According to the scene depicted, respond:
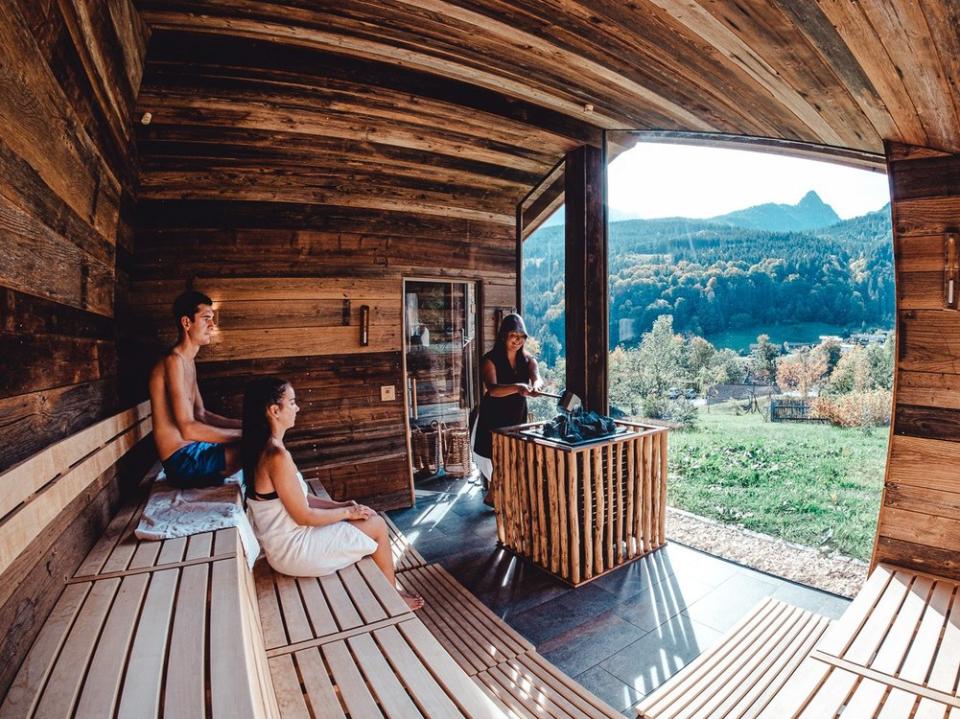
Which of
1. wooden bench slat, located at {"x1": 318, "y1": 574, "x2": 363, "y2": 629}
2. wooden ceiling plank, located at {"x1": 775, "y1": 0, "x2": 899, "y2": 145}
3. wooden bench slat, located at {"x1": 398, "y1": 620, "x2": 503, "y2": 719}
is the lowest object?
wooden bench slat, located at {"x1": 318, "y1": 574, "x2": 363, "y2": 629}

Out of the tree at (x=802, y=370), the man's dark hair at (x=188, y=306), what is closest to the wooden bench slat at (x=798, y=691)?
the man's dark hair at (x=188, y=306)

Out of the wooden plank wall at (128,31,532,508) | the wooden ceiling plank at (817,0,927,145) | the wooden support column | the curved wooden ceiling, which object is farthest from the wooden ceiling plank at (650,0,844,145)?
the wooden plank wall at (128,31,532,508)

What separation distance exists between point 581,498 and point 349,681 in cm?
203

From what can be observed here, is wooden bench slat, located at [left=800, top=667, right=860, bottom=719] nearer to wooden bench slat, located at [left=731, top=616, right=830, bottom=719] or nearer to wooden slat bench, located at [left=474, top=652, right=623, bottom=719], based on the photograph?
wooden bench slat, located at [left=731, top=616, right=830, bottom=719]

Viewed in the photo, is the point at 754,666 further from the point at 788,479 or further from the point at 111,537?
the point at 788,479

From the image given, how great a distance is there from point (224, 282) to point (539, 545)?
3212 mm

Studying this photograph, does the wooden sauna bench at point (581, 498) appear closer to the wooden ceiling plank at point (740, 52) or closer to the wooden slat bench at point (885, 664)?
the wooden slat bench at point (885, 664)

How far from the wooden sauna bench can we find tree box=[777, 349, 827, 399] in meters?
5.40

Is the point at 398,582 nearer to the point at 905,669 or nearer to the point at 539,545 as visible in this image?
Result: the point at 539,545

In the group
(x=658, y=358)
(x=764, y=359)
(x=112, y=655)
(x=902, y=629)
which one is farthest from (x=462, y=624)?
(x=764, y=359)

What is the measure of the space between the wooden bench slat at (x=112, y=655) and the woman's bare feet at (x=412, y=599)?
1327 mm

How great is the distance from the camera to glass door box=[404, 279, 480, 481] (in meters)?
5.23

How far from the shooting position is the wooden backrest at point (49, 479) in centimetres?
130

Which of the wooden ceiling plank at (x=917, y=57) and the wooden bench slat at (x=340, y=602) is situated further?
the wooden bench slat at (x=340, y=602)
